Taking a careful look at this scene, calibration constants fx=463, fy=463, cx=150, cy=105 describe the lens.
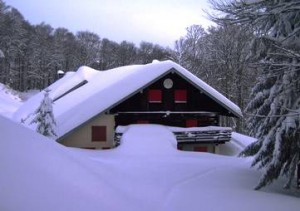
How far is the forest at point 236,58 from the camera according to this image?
10133 mm

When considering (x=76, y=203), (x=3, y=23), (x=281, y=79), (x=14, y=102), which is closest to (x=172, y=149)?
(x=281, y=79)

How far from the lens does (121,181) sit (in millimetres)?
11000

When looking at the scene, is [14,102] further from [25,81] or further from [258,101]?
[258,101]

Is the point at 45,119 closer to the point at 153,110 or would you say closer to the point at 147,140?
the point at 147,140

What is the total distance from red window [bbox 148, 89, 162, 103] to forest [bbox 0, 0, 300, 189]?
5.47 meters

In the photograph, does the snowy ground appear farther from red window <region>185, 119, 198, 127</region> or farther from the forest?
red window <region>185, 119, 198, 127</region>

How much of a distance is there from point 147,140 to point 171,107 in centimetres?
602

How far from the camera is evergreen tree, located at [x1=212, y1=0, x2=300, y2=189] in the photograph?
9.60 metres

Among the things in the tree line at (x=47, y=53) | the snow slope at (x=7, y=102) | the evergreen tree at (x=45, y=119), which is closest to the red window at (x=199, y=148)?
the evergreen tree at (x=45, y=119)

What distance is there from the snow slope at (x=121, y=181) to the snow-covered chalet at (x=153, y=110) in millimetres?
6289

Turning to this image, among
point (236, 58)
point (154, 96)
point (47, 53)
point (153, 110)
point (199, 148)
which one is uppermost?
point (47, 53)

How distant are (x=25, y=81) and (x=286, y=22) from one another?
77346 millimetres

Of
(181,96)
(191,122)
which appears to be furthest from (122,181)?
(191,122)

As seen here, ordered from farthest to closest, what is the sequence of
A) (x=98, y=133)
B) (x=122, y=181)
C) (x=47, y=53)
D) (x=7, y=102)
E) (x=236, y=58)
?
(x=47, y=53), (x=7, y=102), (x=236, y=58), (x=98, y=133), (x=122, y=181)
